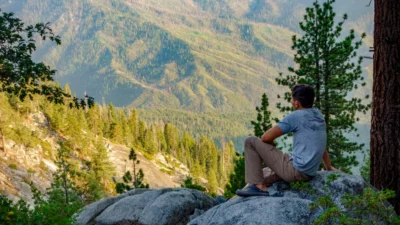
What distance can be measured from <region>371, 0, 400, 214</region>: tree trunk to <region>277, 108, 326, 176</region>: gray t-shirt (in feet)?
6.32

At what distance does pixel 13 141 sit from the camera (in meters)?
63.8

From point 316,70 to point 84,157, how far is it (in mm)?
71422

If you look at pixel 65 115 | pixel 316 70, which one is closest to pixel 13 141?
pixel 65 115

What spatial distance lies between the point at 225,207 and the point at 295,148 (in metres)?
1.92

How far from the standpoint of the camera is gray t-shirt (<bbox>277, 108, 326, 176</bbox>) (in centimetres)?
731

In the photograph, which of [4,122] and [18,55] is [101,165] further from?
[18,55]

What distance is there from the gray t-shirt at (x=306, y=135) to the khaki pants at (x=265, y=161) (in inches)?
7.8

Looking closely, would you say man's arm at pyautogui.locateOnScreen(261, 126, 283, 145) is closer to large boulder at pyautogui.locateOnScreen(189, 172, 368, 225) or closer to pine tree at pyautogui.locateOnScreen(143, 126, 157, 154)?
large boulder at pyautogui.locateOnScreen(189, 172, 368, 225)

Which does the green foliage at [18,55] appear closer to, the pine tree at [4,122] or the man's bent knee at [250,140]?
the man's bent knee at [250,140]

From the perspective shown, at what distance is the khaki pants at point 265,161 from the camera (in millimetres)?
7605

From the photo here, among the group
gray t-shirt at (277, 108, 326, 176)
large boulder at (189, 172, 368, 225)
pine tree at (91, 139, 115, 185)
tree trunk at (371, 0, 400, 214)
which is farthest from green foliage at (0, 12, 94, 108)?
pine tree at (91, 139, 115, 185)

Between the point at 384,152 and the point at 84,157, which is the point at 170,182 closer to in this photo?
the point at 84,157

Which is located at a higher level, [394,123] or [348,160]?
[394,123]

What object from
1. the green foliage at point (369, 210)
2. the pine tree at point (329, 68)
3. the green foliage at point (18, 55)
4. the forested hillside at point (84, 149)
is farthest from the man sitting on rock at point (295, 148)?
the forested hillside at point (84, 149)
